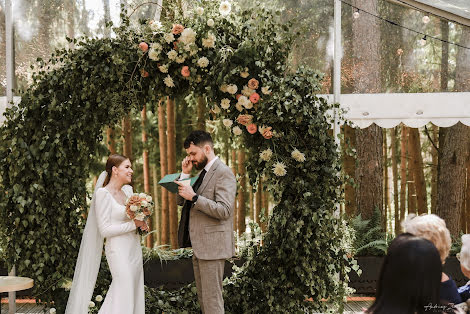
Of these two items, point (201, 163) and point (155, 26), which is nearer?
point (201, 163)

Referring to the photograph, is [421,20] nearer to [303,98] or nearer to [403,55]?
[403,55]

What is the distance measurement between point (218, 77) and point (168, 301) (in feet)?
7.17

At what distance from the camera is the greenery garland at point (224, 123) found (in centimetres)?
515

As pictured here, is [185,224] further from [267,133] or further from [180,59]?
[180,59]

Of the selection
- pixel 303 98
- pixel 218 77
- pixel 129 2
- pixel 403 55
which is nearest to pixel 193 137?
pixel 218 77

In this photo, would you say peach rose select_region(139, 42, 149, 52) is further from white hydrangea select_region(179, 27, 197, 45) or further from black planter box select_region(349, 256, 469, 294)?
black planter box select_region(349, 256, 469, 294)

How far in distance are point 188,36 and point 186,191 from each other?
147 cm

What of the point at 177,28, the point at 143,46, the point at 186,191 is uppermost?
the point at 177,28

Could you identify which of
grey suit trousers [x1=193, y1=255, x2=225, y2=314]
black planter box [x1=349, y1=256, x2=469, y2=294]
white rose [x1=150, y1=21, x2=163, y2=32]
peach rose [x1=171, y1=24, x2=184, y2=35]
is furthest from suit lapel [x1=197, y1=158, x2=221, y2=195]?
black planter box [x1=349, y1=256, x2=469, y2=294]

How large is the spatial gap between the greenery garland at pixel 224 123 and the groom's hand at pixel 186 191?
0.96 meters

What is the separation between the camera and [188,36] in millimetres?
5094

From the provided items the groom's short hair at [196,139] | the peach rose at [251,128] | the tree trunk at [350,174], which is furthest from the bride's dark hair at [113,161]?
the tree trunk at [350,174]

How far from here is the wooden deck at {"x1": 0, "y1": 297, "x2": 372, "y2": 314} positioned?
247 inches

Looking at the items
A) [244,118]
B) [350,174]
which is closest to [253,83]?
[244,118]
